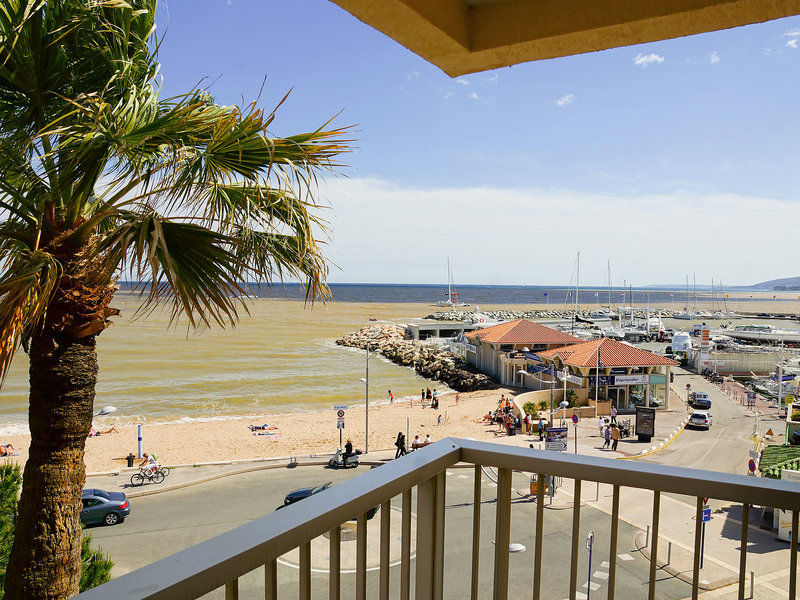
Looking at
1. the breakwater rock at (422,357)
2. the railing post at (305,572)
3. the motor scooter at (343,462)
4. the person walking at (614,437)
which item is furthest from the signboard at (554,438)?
the breakwater rock at (422,357)

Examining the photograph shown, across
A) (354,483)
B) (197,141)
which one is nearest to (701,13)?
(354,483)

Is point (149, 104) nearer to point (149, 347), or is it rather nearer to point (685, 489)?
point (685, 489)

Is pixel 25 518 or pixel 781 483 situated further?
pixel 25 518

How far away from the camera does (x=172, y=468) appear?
16.5 m

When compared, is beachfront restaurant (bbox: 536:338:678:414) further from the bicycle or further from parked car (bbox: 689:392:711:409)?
the bicycle

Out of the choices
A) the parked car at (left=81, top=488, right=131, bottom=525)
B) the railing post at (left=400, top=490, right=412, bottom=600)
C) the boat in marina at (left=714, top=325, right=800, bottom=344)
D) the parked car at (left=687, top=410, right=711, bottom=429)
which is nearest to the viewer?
the railing post at (left=400, top=490, right=412, bottom=600)

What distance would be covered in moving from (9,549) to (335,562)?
17.0 feet

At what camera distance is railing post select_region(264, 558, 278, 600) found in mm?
997

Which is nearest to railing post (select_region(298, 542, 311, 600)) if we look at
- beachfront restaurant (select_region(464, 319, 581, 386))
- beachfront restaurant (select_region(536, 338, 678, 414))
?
beachfront restaurant (select_region(536, 338, 678, 414))

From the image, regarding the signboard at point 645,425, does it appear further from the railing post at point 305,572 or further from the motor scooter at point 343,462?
the railing post at point 305,572

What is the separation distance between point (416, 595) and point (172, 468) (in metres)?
16.9

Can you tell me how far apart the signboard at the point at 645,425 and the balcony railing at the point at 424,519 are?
60.6ft

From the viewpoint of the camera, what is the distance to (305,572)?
1.09 meters

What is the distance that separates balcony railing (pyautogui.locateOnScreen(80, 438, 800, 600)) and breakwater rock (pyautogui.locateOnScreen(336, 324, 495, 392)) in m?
29.7
